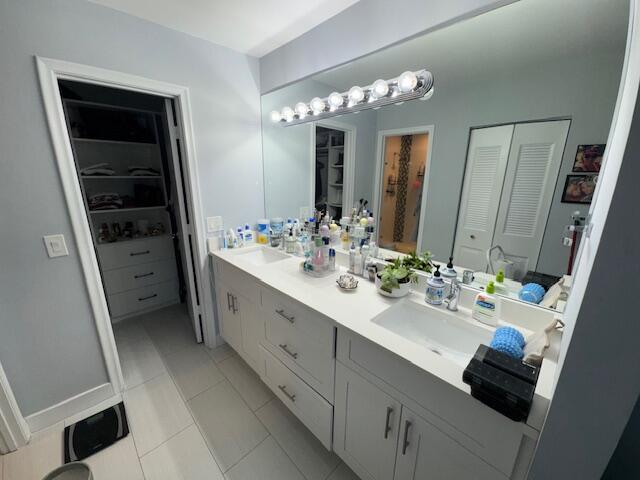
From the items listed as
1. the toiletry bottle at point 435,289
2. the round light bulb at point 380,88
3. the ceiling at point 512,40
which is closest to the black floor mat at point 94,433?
the toiletry bottle at point 435,289

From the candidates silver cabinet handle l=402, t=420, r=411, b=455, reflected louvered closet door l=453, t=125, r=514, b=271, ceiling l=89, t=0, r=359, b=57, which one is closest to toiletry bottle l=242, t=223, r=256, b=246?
ceiling l=89, t=0, r=359, b=57

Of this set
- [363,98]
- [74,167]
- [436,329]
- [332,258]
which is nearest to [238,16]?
[363,98]

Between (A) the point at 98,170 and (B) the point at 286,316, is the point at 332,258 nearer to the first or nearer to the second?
(B) the point at 286,316

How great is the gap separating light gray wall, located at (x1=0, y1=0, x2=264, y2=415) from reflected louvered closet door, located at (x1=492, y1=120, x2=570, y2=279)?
179 centimetres

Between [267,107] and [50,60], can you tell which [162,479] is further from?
[267,107]

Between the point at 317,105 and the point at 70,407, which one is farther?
the point at 317,105

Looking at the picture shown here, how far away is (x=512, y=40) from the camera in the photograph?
960 millimetres

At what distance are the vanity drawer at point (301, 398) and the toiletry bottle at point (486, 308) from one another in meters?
0.78

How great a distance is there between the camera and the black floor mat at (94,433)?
1.33 metres

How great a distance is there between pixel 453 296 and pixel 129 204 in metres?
2.85

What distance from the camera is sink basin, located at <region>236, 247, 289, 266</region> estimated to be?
193 cm

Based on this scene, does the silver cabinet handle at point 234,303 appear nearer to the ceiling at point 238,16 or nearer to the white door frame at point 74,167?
the white door frame at point 74,167

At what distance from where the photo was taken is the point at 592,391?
0.50 meters

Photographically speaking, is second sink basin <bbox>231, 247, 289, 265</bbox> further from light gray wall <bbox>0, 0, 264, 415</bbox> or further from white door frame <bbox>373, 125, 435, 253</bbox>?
white door frame <bbox>373, 125, 435, 253</bbox>
